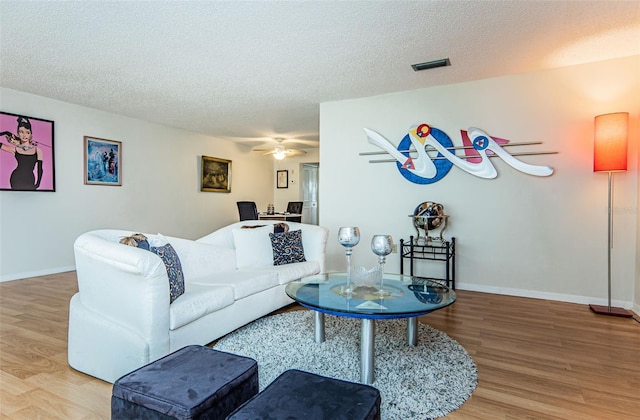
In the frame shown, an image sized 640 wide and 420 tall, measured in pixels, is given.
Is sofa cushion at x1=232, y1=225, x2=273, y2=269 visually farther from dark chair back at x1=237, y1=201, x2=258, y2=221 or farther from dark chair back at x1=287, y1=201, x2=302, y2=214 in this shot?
dark chair back at x1=287, y1=201, x2=302, y2=214

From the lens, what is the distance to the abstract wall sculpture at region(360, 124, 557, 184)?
153 inches

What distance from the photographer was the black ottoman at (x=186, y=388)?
49.2 inches

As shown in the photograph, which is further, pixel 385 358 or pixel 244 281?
pixel 244 281

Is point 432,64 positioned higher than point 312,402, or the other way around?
point 432,64

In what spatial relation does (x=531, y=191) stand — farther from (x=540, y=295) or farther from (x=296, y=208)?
(x=296, y=208)

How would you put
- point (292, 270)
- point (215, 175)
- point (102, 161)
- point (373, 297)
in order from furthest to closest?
point (215, 175)
point (102, 161)
point (292, 270)
point (373, 297)

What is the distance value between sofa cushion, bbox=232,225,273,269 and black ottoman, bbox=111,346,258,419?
179 cm

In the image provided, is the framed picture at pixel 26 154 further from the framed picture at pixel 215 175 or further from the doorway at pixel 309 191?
the doorway at pixel 309 191

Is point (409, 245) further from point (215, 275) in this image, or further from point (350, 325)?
point (215, 275)

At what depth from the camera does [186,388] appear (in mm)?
1316

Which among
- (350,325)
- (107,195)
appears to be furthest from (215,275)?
(107,195)

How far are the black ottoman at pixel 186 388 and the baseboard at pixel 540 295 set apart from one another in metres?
3.27

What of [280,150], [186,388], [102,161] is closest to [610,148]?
[186,388]

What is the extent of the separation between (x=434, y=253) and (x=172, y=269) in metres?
3.00
